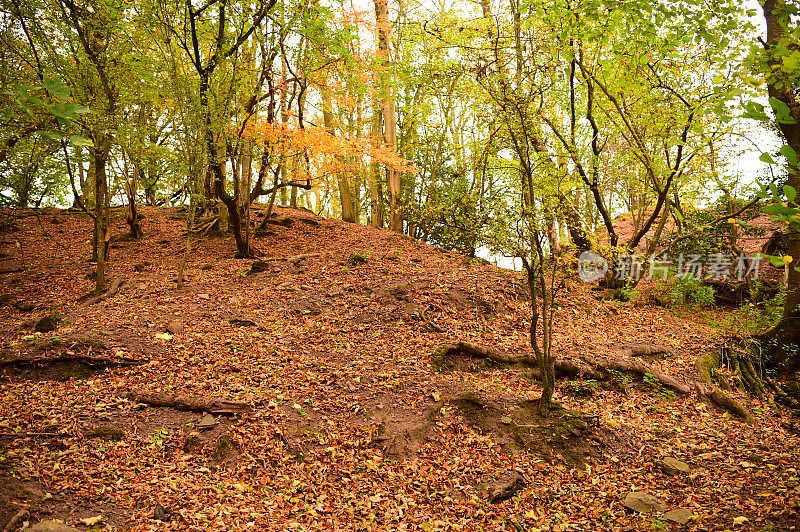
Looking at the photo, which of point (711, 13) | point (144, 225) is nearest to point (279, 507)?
point (711, 13)

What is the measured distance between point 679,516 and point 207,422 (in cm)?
521

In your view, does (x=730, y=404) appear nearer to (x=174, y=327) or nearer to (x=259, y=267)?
(x=174, y=327)

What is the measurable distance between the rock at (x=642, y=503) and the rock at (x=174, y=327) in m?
6.90

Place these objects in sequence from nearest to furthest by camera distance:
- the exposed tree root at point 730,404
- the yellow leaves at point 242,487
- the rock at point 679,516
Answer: the rock at point 679,516 < the yellow leaves at point 242,487 < the exposed tree root at point 730,404

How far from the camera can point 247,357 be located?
6.88 meters

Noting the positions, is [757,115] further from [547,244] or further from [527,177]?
[547,244]

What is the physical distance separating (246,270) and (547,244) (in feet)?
24.4

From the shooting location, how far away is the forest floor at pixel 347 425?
4324mm

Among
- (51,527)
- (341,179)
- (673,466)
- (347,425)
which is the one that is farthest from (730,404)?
(341,179)

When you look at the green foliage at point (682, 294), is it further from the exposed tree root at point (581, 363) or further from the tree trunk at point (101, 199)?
the tree trunk at point (101, 199)

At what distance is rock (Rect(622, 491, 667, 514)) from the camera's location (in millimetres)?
4574

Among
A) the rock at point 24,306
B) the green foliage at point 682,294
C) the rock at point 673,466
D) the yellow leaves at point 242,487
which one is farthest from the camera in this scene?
the green foliage at point 682,294

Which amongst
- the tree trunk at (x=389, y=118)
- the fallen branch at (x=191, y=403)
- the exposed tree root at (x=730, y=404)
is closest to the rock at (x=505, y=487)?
the fallen branch at (x=191, y=403)

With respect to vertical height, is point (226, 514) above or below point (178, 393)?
below
